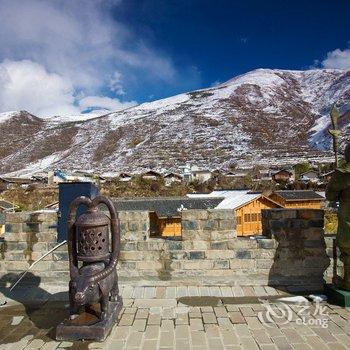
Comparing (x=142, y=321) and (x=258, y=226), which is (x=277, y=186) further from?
(x=142, y=321)

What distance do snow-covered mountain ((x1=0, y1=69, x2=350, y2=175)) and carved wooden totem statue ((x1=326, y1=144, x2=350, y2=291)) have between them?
85.5 metres

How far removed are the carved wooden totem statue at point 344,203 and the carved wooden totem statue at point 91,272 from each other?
10.7 feet

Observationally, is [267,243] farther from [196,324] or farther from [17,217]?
[17,217]

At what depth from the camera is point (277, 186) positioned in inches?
2255

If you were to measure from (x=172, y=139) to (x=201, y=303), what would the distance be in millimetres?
119013

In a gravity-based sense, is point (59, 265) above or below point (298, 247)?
below

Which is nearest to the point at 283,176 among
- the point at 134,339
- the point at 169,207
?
the point at 169,207

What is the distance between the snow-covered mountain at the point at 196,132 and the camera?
10562 centimetres

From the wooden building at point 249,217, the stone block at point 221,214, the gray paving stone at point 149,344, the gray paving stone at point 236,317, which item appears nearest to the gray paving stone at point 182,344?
the gray paving stone at point 149,344

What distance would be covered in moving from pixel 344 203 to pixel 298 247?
1380 mm

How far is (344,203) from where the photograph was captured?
548cm

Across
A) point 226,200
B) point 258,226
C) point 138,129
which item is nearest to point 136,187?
point 226,200

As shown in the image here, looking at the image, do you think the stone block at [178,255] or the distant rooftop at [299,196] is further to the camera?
the distant rooftop at [299,196]

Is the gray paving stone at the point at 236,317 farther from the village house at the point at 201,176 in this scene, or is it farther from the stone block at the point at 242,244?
the village house at the point at 201,176
